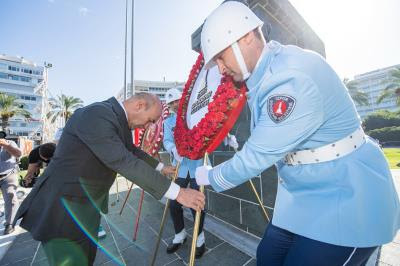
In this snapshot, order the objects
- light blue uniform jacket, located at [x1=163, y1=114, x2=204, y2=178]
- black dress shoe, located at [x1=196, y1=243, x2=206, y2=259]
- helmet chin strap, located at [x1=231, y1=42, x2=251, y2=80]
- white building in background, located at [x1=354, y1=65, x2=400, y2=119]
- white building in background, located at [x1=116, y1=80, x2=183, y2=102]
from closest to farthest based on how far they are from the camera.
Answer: helmet chin strap, located at [x1=231, y1=42, x2=251, y2=80]
black dress shoe, located at [x1=196, y1=243, x2=206, y2=259]
light blue uniform jacket, located at [x1=163, y1=114, x2=204, y2=178]
white building in background, located at [x1=116, y1=80, x2=183, y2=102]
white building in background, located at [x1=354, y1=65, x2=400, y2=119]

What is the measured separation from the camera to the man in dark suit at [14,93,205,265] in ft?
6.20

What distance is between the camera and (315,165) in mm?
1188

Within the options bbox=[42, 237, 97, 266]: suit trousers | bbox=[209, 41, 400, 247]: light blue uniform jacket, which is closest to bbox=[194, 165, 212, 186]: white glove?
bbox=[209, 41, 400, 247]: light blue uniform jacket

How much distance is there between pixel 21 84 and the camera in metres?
69.2

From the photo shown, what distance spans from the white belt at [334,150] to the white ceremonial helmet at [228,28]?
549 mm

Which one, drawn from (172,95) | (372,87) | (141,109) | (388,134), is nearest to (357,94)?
(388,134)

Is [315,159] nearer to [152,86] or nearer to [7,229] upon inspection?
[7,229]

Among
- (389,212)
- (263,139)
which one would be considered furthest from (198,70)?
(389,212)

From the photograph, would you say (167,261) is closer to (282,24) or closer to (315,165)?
(315,165)

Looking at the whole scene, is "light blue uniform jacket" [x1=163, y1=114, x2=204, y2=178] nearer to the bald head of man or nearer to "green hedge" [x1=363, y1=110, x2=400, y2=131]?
the bald head of man

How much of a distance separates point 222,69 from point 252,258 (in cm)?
279

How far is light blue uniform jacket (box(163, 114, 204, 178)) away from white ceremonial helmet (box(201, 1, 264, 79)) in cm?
210

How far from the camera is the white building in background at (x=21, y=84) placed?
217ft

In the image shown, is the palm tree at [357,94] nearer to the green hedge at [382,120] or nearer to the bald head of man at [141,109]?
the green hedge at [382,120]
